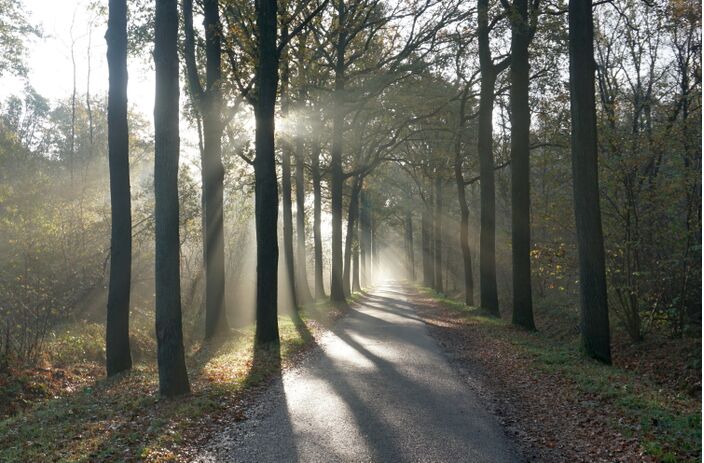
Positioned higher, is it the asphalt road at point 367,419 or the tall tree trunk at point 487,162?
the tall tree trunk at point 487,162

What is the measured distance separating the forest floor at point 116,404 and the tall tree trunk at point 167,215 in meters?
0.59

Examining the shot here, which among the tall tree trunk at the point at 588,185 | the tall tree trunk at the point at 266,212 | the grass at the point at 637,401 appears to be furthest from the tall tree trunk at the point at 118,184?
the tall tree trunk at the point at 588,185

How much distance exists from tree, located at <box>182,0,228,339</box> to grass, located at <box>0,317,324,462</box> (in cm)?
431

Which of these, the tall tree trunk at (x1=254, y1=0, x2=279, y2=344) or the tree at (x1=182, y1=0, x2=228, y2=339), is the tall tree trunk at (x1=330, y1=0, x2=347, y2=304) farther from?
the tall tree trunk at (x1=254, y1=0, x2=279, y2=344)

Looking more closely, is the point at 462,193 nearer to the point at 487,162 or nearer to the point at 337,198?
the point at 487,162

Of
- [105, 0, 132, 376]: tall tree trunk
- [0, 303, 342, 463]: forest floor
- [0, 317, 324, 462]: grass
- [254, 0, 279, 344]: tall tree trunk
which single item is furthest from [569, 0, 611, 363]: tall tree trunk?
[105, 0, 132, 376]: tall tree trunk

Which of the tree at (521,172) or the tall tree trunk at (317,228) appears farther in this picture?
the tall tree trunk at (317,228)

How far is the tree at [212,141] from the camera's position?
15141 mm

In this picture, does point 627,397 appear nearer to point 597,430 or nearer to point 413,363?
Result: point 597,430

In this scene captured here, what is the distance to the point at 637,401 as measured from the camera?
7504 mm

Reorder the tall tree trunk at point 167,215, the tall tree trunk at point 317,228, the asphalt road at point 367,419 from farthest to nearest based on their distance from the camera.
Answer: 1. the tall tree trunk at point 317,228
2. the tall tree trunk at point 167,215
3. the asphalt road at point 367,419

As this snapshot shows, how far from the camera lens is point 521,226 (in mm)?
16656

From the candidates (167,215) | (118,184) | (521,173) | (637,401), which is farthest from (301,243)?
(637,401)

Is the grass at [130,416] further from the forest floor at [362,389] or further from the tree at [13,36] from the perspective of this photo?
the tree at [13,36]
